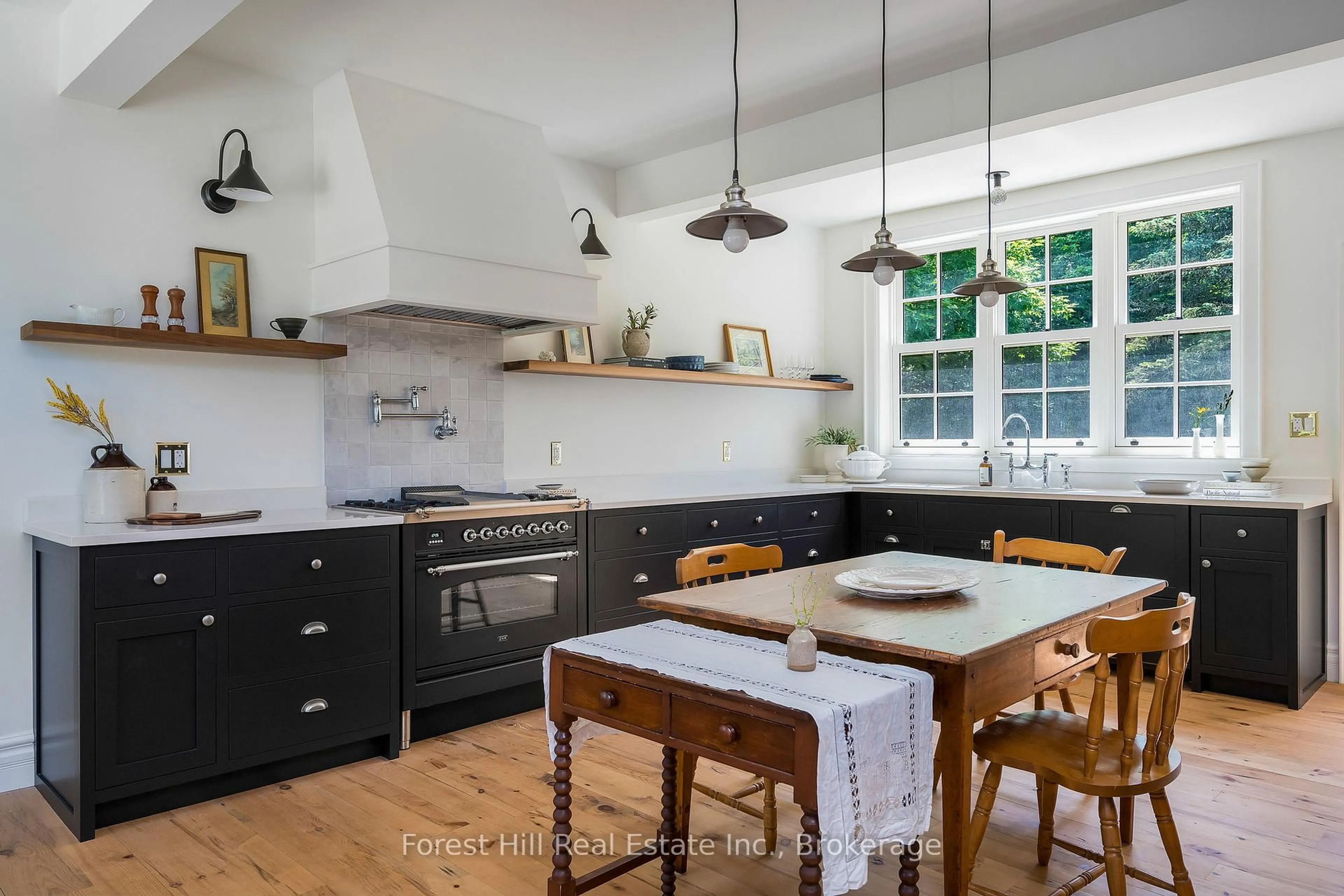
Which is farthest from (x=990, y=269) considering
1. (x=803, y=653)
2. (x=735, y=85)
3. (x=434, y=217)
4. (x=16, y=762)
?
(x=16, y=762)

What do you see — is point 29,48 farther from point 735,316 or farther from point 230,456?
point 735,316

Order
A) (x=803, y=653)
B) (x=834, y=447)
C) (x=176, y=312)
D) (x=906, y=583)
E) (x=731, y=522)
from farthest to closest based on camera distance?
(x=834, y=447) < (x=731, y=522) < (x=176, y=312) < (x=906, y=583) < (x=803, y=653)

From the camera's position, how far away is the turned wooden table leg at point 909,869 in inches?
67.5

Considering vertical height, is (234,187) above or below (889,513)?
above

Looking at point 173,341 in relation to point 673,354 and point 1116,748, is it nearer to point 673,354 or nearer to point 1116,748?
point 673,354

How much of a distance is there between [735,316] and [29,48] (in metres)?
3.65

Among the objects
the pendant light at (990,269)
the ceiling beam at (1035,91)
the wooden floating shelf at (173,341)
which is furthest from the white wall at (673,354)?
the pendant light at (990,269)

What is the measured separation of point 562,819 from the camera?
Result: 6.59 feet

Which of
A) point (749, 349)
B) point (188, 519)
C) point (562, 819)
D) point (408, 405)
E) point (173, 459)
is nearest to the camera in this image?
point (562, 819)

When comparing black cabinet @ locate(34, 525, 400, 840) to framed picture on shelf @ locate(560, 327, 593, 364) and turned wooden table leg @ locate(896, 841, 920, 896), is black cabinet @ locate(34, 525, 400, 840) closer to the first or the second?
framed picture on shelf @ locate(560, 327, 593, 364)

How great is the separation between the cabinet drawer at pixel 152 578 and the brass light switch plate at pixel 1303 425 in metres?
4.74

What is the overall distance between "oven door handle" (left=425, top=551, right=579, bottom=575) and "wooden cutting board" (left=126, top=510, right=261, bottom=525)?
0.69m

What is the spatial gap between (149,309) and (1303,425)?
5041 mm

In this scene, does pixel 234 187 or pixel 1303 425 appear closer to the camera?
pixel 234 187
